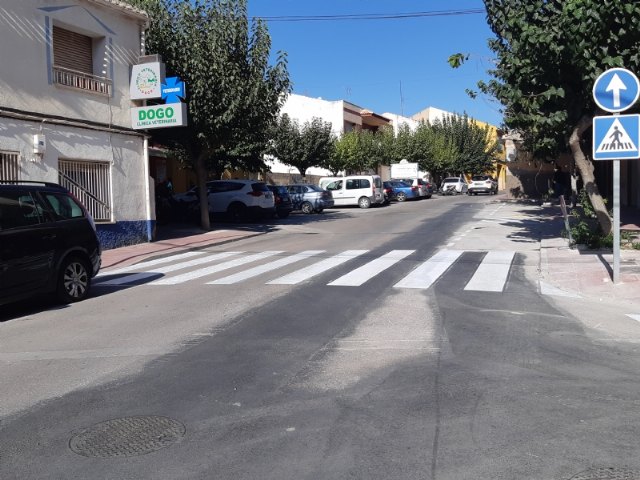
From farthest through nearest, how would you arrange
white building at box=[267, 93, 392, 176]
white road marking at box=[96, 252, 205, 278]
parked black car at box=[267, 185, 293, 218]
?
1. white building at box=[267, 93, 392, 176]
2. parked black car at box=[267, 185, 293, 218]
3. white road marking at box=[96, 252, 205, 278]

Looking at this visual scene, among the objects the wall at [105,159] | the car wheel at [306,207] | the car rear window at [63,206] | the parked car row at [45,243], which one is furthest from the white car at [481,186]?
the car rear window at [63,206]

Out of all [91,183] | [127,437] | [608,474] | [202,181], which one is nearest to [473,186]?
[202,181]

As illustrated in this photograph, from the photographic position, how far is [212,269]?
1245cm

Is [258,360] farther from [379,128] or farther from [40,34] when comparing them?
[379,128]

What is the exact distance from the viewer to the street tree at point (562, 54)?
35.6ft

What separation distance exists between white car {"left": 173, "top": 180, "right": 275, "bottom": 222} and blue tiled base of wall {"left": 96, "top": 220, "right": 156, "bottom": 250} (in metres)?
6.81

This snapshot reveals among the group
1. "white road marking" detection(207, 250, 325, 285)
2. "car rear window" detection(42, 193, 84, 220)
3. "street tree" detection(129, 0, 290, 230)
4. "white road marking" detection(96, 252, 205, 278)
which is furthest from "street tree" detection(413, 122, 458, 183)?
"car rear window" detection(42, 193, 84, 220)

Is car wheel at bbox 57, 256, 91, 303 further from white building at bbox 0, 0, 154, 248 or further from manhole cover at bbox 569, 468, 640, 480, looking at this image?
manhole cover at bbox 569, 468, 640, 480

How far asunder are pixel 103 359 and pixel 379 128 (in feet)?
178

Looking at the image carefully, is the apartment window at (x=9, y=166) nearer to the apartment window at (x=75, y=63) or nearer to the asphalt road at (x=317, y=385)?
the apartment window at (x=75, y=63)

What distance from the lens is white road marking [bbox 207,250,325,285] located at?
35.6ft

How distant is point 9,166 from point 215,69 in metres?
7.23

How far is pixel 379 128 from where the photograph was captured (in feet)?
192

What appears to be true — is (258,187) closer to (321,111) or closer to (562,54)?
(562,54)
